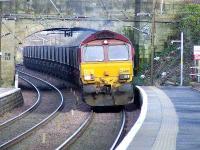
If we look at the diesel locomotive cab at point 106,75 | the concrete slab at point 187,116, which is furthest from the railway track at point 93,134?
the concrete slab at point 187,116

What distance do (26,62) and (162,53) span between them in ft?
93.8

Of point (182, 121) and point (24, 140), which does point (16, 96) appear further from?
point (182, 121)

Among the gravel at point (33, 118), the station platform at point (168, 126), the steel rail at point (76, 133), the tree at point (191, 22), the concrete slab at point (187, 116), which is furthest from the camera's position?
Result: the tree at point (191, 22)

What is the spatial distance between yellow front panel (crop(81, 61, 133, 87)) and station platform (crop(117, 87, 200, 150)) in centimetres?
143

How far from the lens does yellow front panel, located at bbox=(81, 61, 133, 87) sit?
24.2 m

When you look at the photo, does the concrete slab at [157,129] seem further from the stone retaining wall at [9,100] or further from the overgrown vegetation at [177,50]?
the overgrown vegetation at [177,50]

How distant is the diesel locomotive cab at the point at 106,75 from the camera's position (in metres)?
24.2

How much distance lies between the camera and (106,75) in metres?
24.3

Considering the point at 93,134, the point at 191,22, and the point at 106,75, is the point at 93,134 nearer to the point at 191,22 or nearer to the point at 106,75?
the point at 106,75

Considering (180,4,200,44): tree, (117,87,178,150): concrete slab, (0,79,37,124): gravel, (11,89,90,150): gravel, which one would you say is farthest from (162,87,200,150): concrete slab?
(180,4,200,44): tree

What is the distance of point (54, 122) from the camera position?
21.8m

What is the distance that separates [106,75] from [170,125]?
8.63m

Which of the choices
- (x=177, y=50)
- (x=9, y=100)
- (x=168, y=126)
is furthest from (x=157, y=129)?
(x=177, y=50)

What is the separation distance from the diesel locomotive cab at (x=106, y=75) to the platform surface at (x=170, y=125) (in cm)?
114
